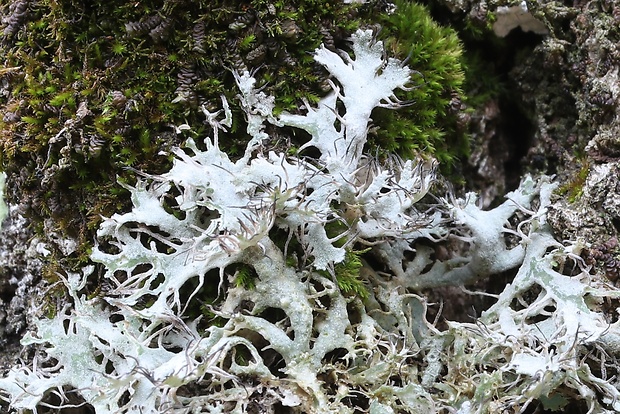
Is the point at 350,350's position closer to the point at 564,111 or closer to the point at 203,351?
the point at 203,351

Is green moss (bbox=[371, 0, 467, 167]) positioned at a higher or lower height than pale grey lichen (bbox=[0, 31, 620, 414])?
higher

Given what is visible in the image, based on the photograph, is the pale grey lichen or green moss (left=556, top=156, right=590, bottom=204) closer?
the pale grey lichen

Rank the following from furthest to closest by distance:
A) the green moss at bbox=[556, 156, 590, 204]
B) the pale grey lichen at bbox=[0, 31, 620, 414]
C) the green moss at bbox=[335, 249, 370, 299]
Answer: the green moss at bbox=[556, 156, 590, 204] < the green moss at bbox=[335, 249, 370, 299] < the pale grey lichen at bbox=[0, 31, 620, 414]

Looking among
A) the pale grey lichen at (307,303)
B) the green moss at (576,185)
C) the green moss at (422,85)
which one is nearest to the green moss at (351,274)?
the pale grey lichen at (307,303)

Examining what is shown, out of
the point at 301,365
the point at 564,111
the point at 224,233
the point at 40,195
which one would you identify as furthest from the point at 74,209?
the point at 564,111

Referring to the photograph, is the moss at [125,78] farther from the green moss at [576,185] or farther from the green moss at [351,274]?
the green moss at [576,185]

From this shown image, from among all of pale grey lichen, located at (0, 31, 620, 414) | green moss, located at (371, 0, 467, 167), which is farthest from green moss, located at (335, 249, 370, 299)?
green moss, located at (371, 0, 467, 167)

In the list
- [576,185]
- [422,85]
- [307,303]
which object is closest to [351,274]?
[307,303]

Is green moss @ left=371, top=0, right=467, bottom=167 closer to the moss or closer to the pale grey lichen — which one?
the pale grey lichen

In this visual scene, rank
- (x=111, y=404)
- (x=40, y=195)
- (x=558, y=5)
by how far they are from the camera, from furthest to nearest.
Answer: (x=558, y=5) < (x=40, y=195) < (x=111, y=404)
